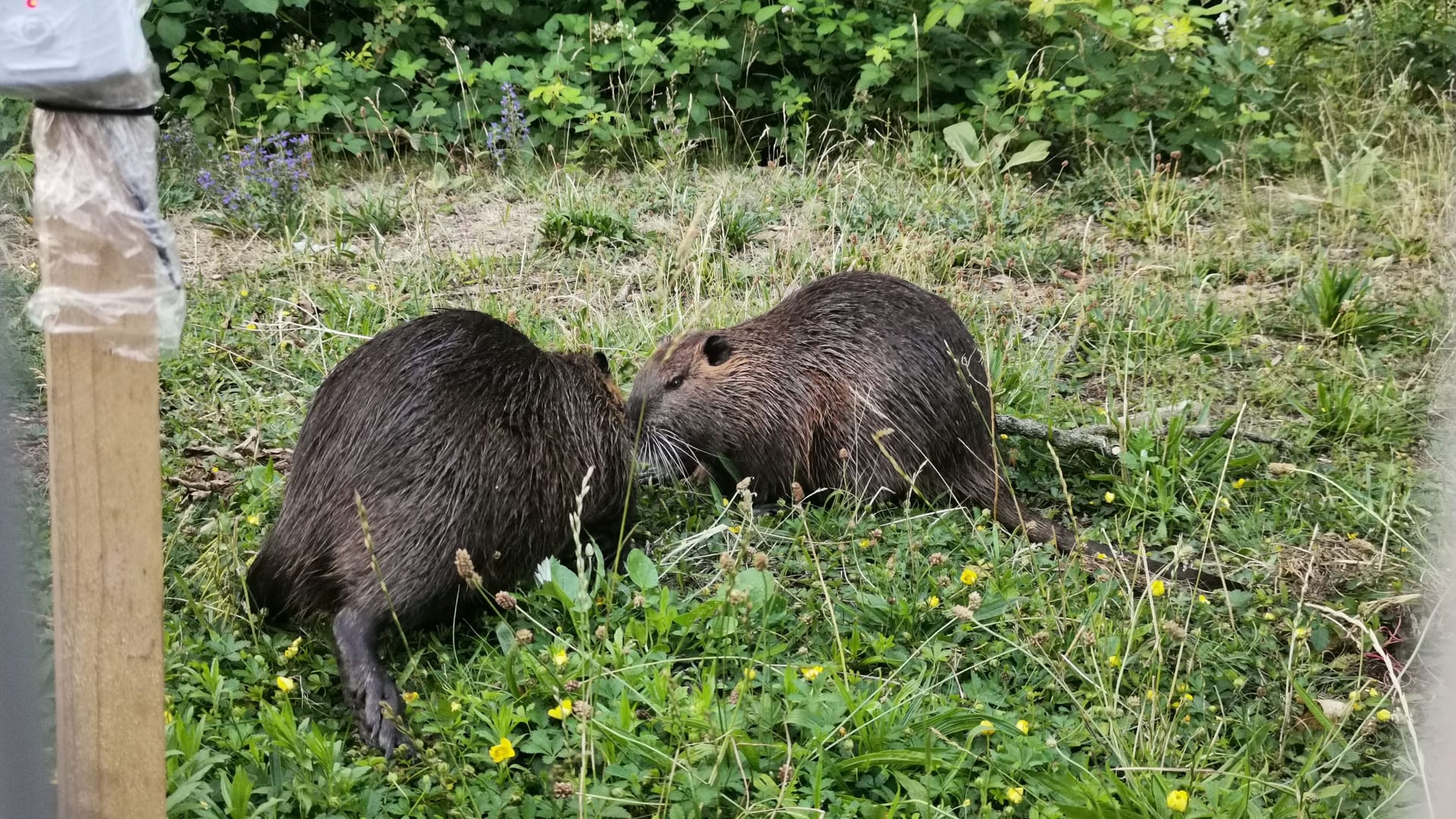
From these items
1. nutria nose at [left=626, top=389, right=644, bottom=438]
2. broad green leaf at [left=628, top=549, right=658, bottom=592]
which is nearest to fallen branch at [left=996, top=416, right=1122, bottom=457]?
nutria nose at [left=626, top=389, right=644, bottom=438]

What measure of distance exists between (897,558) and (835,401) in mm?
601

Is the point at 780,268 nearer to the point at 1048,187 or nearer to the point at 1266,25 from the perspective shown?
the point at 1048,187

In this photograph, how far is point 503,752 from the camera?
1831mm

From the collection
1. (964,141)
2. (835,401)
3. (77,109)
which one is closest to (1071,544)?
(835,401)

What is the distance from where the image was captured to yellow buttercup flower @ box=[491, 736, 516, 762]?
183 centimetres

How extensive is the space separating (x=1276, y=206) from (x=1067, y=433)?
8.49 feet

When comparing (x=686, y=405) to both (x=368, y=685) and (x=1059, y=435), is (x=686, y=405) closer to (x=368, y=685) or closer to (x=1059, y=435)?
(x=1059, y=435)

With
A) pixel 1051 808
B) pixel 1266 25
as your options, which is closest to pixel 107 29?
pixel 1051 808

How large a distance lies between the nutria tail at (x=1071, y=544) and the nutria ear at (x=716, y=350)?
846mm

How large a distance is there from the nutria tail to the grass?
7cm

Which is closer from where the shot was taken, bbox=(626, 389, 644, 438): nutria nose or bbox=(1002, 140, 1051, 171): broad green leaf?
bbox=(626, 389, 644, 438): nutria nose

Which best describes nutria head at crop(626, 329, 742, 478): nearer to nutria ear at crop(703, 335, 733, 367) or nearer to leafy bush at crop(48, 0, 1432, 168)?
nutria ear at crop(703, 335, 733, 367)

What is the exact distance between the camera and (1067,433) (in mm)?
3074

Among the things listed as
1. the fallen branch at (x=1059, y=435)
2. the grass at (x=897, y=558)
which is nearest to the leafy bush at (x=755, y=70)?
the grass at (x=897, y=558)
